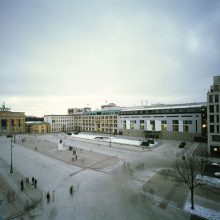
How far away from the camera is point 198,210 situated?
15828 millimetres

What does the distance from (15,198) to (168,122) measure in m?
58.0

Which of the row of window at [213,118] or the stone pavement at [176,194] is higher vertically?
the row of window at [213,118]

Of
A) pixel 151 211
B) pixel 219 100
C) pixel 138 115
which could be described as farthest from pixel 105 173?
pixel 138 115

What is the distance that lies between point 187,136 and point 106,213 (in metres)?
52.5

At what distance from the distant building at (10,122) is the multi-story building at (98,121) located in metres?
35.8

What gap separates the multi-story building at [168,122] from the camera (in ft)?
182

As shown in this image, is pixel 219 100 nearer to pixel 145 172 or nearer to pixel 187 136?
pixel 187 136

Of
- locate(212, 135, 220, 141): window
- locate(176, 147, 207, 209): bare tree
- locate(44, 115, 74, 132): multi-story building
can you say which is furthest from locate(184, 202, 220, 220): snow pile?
locate(44, 115, 74, 132): multi-story building

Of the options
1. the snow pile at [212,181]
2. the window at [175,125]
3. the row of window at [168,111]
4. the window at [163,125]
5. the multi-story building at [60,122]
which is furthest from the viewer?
the multi-story building at [60,122]

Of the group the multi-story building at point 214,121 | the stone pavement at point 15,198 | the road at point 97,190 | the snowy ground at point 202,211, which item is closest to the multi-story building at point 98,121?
the multi-story building at point 214,121

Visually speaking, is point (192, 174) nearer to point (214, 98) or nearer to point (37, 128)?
point (214, 98)

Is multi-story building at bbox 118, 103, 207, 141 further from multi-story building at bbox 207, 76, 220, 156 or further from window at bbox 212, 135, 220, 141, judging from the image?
window at bbox 212, 135, 220, 141

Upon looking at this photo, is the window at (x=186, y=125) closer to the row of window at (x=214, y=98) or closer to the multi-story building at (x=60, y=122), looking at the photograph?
the row of window at (x=214, y=98)

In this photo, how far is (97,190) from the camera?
20469mm
